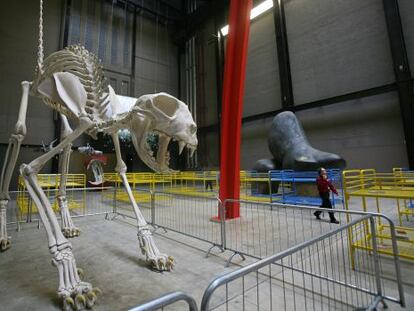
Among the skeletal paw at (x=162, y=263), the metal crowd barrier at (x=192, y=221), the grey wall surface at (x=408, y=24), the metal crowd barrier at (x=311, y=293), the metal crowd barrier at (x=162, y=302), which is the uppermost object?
the grey wall surface at (x=408, y=24)

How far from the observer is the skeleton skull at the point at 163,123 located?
Answer: 120 inches

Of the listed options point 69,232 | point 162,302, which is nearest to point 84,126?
point 69,232

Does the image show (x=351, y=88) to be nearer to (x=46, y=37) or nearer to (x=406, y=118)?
(x=406, y=118)

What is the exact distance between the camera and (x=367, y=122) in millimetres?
13289

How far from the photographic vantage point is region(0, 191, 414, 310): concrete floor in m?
2.82

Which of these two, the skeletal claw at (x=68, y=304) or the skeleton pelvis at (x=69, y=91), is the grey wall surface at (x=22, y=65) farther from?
the skeletal claw at (x=68, y=304)

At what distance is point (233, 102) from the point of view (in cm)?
689

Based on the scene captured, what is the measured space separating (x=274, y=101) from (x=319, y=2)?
673 centimetres

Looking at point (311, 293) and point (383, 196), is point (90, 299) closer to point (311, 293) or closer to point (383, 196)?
point (311, 293)

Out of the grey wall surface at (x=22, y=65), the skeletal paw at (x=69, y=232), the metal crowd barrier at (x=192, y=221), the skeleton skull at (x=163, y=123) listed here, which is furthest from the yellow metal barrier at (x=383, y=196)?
the grey wall surface at (x=22, y=65)

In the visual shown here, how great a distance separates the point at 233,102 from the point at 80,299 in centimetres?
570

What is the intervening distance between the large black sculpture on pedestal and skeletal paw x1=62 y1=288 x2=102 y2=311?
361 inches

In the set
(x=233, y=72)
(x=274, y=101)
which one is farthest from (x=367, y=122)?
(x=233, y=72)

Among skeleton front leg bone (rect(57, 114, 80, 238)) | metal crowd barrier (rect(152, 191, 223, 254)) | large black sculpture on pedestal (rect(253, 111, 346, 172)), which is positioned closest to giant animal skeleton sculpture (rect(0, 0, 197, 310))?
skeleton front leg bone (rect(57, 114, 80, 238))
